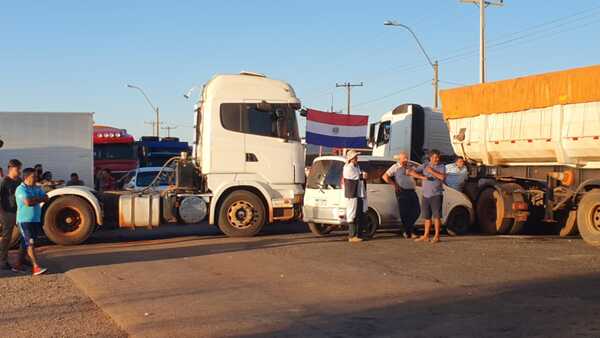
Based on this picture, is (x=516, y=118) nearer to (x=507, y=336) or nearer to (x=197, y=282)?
(x=197, y=282)

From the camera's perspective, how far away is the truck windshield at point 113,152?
30.1 meters

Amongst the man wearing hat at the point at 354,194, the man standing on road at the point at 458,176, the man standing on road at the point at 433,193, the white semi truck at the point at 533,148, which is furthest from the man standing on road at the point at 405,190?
the man standing on road at the point at 458,176

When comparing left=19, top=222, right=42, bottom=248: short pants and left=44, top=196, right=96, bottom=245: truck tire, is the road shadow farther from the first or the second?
left=44, top=196, right=96, bottom=245: truck tire

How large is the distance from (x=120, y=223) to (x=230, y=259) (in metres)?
3.92

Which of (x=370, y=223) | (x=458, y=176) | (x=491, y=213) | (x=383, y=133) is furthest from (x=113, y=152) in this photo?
(x=491, y=213)

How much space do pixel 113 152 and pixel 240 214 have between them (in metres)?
16.3

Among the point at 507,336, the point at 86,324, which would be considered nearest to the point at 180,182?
the point at 86,324

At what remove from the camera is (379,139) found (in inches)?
906

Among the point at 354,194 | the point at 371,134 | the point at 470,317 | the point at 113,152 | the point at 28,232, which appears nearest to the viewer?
the point at 470,317

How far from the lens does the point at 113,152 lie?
3022 cm

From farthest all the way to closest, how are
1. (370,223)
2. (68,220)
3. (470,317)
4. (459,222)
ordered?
(459,222)
(370,223)
(68,220)
(470,317)

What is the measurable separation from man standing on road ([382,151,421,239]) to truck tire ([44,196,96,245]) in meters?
6.04

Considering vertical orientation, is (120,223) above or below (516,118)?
below

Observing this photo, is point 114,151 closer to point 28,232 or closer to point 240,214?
point 240,214
